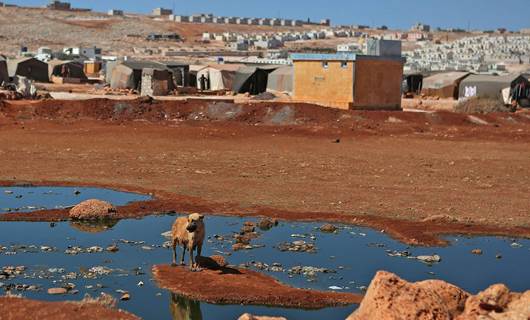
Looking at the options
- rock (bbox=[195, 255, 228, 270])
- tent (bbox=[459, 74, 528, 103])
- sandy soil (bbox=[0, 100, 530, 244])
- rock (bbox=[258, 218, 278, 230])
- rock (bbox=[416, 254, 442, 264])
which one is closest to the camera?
rock (bbox=[195, 255, 228, 270])

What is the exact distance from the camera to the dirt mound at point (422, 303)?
8914 mm

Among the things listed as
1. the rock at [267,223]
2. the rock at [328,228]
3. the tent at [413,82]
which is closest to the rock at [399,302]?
the rock at [328,228]

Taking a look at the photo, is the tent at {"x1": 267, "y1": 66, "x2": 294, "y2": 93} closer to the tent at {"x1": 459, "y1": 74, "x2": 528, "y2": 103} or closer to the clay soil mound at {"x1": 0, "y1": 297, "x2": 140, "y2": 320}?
the tent at {"x1": 459, "y1": 74, "x2": 528, "y2": 103}

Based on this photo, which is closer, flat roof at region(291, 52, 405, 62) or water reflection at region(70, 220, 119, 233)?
water reflection at region(70, 220, 119, 233)

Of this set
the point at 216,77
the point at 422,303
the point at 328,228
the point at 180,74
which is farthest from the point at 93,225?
the point at 180,74

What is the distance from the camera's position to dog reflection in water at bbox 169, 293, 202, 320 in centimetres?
1332

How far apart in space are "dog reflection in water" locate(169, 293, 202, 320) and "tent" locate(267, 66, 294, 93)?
4074 centimetres

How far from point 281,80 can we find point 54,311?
44610mm

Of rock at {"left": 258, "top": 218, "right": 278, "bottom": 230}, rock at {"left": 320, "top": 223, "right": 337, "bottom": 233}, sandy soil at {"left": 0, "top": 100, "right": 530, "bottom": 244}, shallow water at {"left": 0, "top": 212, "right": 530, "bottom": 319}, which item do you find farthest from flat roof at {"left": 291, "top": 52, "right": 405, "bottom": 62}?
rock at {"left": 320, "top": 223, "right": 337, "bottom": 233}

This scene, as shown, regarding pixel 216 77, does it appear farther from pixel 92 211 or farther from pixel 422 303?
pixel 422 303

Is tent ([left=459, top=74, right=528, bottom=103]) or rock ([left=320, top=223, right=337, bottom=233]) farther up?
tent ([left=459, top=74, right=528, bottom=103])

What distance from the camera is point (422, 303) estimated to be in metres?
8.98

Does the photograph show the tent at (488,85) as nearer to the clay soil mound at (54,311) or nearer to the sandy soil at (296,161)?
the sandy soil at (296,161)

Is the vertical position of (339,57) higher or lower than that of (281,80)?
higher
